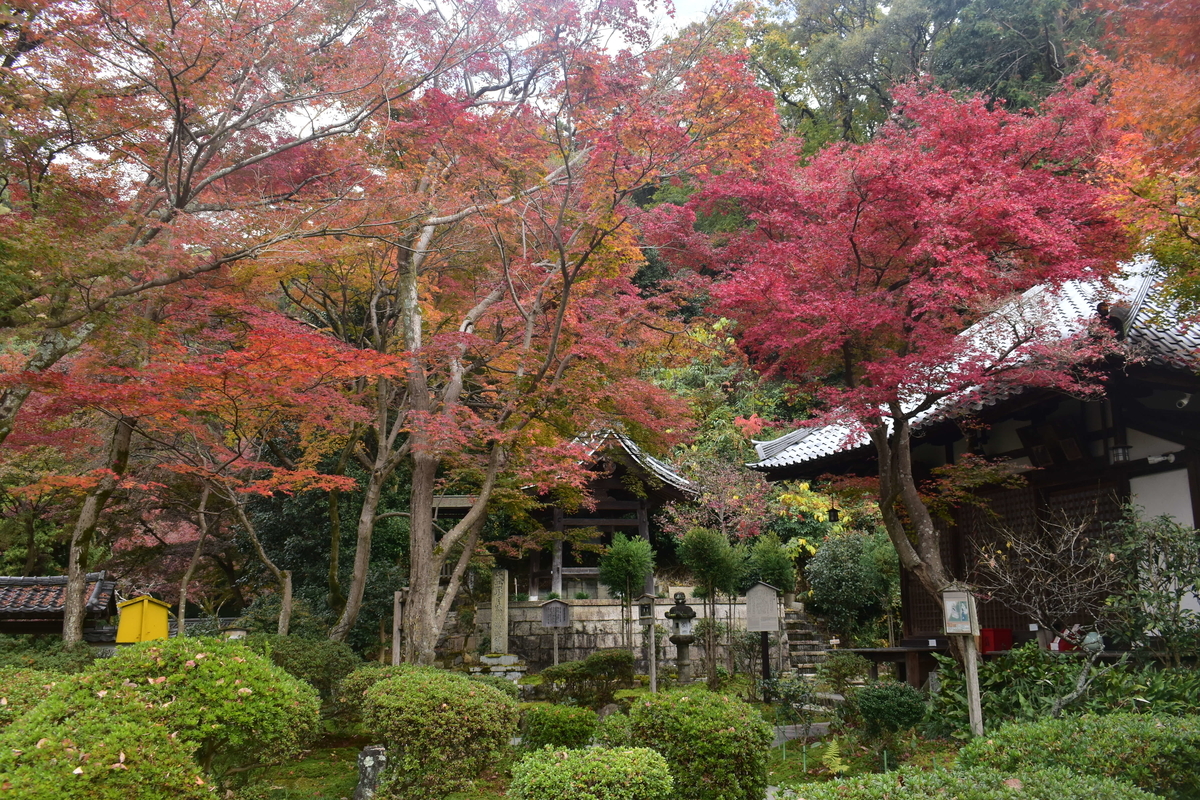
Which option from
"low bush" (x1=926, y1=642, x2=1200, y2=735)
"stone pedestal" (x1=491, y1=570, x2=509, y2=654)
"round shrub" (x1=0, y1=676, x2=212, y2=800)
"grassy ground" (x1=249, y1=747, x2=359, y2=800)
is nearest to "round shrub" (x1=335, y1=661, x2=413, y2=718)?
"grassy ground" (x1=249, y1=747, x2=359, y2=800)

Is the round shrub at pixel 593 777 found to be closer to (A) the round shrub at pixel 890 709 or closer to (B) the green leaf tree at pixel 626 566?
(A) the round shrub at pixel 890 709

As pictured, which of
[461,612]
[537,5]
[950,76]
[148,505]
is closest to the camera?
[537,5]

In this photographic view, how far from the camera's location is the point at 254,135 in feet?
34.3

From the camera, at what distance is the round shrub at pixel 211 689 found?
197 inches

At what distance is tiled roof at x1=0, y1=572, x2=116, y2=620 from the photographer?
42.6 feet

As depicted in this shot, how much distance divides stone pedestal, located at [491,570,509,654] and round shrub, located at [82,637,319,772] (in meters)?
11.3

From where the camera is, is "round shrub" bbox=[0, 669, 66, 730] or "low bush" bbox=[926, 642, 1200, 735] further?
"low bush" bbox=[926, 642, 1200, 735]

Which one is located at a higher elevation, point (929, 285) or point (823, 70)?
point (823, 70)

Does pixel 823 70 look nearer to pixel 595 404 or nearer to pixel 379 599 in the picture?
pixel 595 404

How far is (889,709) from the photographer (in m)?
8.02

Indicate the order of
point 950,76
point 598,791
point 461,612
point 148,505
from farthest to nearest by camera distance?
point 950,76
point 461,612
point 148,505
point 598,791

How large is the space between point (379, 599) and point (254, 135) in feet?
26.5

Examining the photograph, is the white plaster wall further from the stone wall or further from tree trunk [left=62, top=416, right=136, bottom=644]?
tree trunk [left=62, top=416, right=136, bottom=644]

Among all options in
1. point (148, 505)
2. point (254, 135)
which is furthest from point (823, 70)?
point (148, 505)
